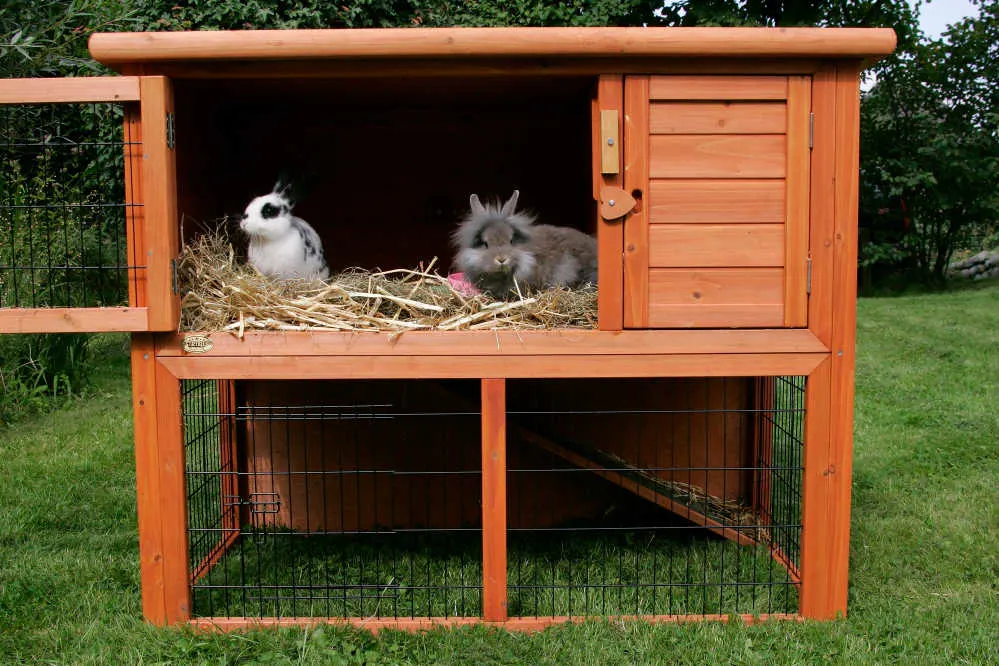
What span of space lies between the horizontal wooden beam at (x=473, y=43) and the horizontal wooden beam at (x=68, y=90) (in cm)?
10

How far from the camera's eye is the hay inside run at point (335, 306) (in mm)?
3414

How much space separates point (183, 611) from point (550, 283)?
6.61 feet

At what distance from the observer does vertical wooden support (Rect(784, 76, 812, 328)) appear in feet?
10.6

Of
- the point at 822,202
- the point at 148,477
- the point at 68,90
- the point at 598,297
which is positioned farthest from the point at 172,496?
the point at 822,202

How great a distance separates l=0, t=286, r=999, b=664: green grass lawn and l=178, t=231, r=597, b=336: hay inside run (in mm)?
1174

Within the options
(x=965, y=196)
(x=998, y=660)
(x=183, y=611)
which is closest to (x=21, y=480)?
(x=183, y=611)

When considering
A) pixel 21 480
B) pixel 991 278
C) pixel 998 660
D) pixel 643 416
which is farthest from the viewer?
pixel 991 278

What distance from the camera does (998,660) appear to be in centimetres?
307

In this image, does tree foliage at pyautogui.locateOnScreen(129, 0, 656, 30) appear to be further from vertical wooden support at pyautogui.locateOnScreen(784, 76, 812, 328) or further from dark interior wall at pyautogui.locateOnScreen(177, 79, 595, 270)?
vertical wooden support at pyautogui.locateOnScreen(784, 76, 812, 328)

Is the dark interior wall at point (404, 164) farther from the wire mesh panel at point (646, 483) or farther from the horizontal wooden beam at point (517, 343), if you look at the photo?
the horizontal wooden beam at point (517, 343)

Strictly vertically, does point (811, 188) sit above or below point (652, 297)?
above

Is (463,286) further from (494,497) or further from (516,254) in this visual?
(494,497)

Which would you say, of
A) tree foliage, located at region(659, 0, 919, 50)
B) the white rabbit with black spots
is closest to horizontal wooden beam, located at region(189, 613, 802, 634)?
the white rabbit with black spots

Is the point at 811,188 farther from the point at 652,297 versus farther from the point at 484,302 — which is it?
the point at 484,302
